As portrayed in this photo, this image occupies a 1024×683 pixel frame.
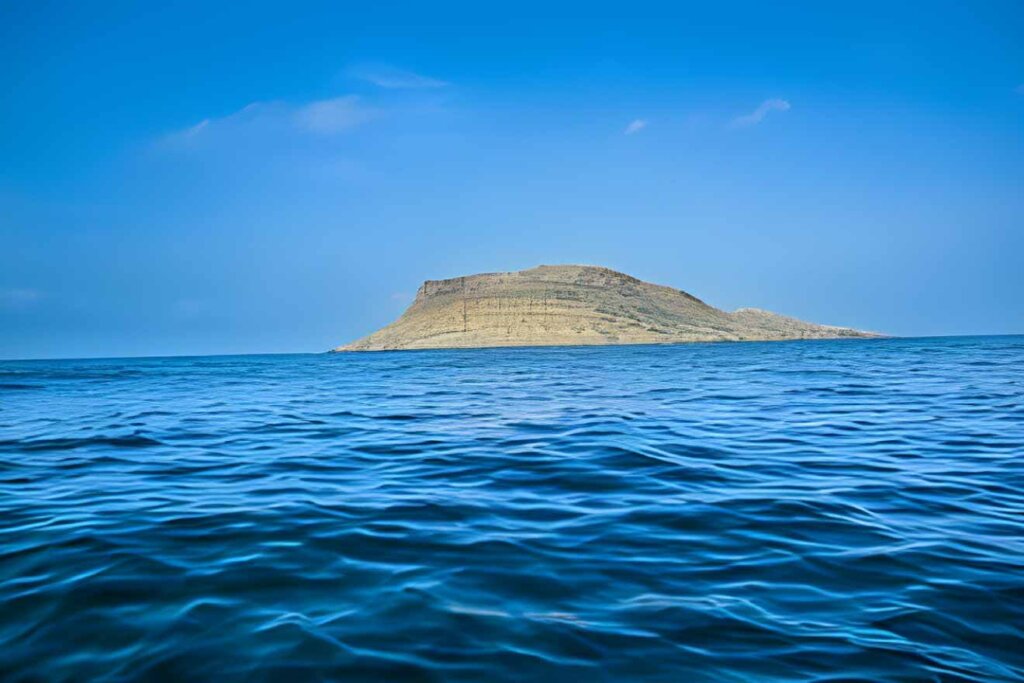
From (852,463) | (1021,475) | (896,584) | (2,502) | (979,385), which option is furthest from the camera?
(979,385)

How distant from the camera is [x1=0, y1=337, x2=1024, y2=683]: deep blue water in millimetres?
3771

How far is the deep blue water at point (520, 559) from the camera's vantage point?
148 inches

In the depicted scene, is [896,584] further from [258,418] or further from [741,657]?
[258,418]

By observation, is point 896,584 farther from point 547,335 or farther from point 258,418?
point 547,335

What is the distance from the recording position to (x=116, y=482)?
9.00 m

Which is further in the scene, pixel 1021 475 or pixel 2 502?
pixel 1021 475

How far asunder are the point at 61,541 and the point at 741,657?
5.98m

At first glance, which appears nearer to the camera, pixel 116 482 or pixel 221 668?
pixel 221 668

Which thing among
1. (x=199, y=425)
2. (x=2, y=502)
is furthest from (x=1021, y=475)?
(x=199, y=425)

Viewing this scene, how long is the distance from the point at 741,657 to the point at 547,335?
193 meters

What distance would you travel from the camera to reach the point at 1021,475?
28.9 feet

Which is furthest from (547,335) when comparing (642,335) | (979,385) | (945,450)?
(945,450)

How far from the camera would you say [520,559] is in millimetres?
5430

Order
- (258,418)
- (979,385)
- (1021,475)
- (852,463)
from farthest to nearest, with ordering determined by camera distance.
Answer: (979,385)
(258,418)
(852,463)
(1021,475)
